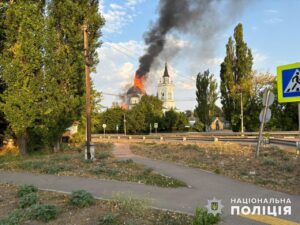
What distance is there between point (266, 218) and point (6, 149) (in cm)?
2202

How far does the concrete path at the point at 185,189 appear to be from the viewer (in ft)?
26.2

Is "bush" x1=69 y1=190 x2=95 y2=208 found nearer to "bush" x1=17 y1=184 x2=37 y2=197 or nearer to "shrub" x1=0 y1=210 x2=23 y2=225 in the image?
"shrub" x1=0 y1=210 x2=23 y2=225

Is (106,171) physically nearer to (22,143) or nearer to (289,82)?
(289,82)

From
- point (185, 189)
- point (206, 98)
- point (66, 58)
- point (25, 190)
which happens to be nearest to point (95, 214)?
point (25, 190)

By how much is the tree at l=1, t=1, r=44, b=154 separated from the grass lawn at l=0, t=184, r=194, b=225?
1464cm

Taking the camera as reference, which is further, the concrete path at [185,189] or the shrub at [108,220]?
the concrete path at [185,189]

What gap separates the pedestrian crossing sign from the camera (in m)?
11.1

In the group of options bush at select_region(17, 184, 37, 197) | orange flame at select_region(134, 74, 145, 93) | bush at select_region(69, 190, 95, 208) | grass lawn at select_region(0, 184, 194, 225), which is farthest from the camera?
orange flame at select_region(134, 74, 145, 93)

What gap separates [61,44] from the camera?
2566cm

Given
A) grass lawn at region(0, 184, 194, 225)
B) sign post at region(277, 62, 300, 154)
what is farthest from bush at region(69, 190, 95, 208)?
sign post at region(277, 62, 300, 154)

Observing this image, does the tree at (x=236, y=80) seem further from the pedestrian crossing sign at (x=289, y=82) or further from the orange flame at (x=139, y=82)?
A: the pedestrian crossing sign at (x=289, y=82)

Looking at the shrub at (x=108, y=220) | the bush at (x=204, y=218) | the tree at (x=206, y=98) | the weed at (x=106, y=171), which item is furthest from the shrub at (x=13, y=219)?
the tree at (x=206, y=98)

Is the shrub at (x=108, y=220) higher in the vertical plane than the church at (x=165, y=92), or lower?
lower

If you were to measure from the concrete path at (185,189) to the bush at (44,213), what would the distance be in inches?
70.5
